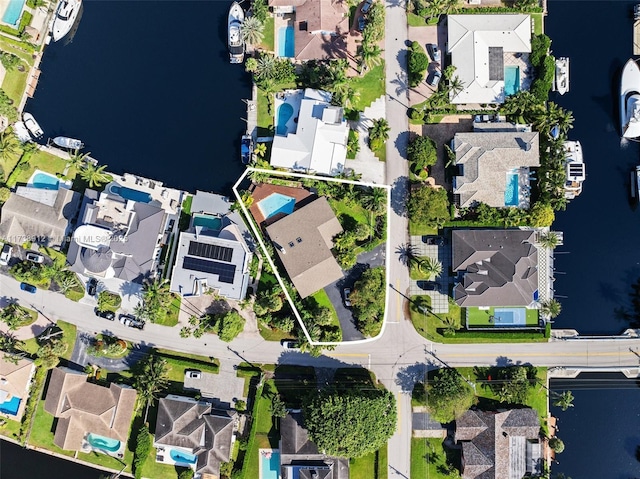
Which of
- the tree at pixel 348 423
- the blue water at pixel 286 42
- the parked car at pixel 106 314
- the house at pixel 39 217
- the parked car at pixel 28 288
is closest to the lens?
the tree at pixel 348 423

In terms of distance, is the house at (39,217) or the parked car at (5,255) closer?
the house at (39,217)

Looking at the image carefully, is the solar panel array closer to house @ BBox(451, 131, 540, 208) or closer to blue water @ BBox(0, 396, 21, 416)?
house @ BBox(451, 131, 540, 208)

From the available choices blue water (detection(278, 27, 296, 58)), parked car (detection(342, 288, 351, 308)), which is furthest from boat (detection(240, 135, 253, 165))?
parked car (detection(342, 288, 351, 308))

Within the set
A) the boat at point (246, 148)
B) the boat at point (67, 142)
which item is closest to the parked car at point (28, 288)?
the boat at point (67, 142)

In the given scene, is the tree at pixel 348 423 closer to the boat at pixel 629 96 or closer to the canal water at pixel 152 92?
the canal water at pixel 152 92

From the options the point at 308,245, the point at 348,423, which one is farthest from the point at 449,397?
the point at 308,245

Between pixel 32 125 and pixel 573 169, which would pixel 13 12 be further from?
pixel 573 169

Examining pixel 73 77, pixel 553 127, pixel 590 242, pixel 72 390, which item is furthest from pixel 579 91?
pixel 72 390

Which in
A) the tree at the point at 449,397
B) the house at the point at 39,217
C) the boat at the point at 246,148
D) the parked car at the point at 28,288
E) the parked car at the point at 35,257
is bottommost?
the tree at the point at 449,397
